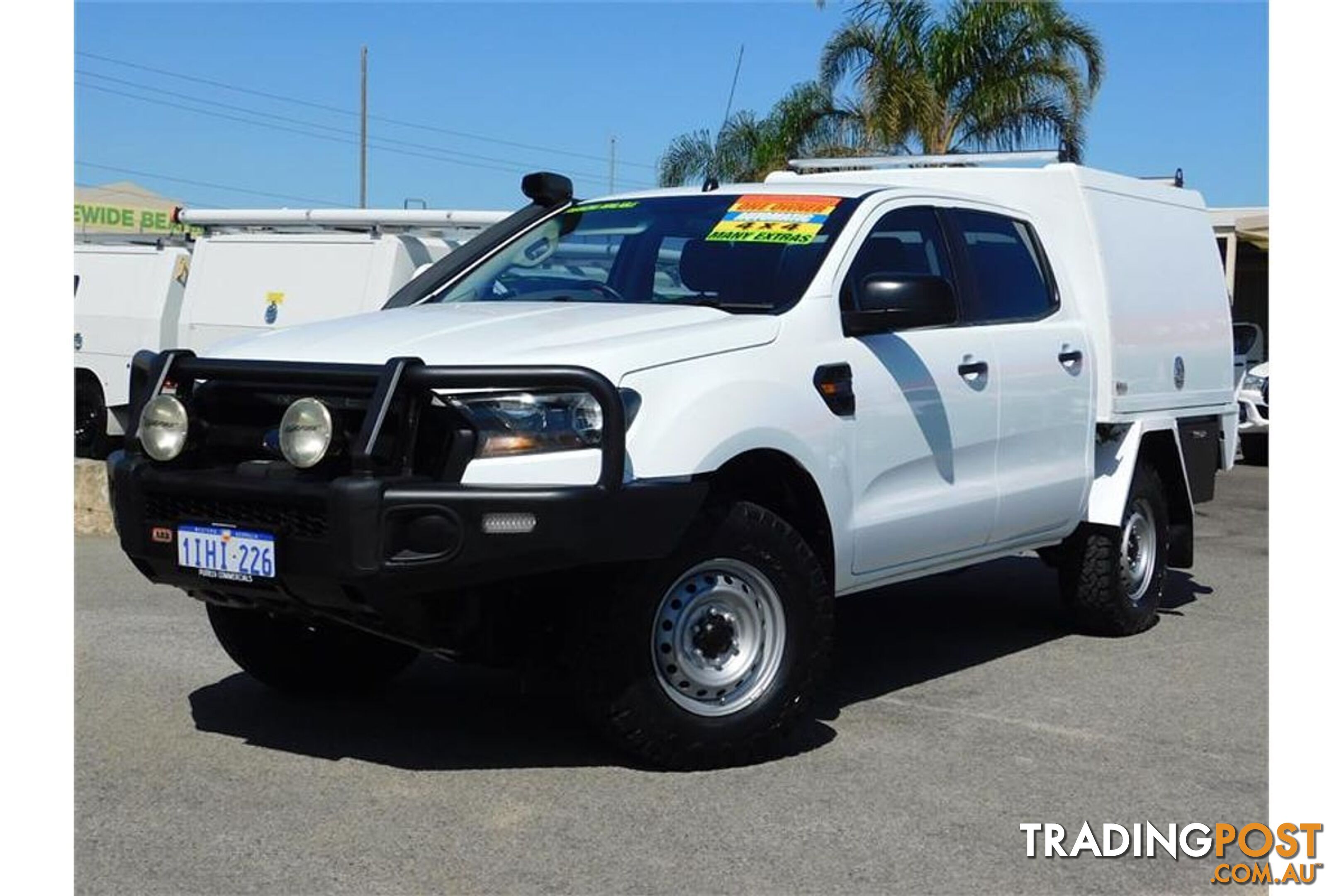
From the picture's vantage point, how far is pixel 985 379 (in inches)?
260

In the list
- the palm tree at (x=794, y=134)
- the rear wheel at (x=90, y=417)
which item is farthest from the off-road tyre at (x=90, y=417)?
the palm tree at (x=794, y=134)

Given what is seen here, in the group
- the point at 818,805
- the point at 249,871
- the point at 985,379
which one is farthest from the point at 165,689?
the point at 985,379

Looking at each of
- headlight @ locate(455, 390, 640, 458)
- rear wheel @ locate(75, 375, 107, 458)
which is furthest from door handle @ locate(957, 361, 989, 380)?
rear wheel @ locate(75, 375, 107, 458)

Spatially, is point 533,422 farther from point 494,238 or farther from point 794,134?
point 794,134

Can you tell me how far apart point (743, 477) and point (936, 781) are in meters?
1.15

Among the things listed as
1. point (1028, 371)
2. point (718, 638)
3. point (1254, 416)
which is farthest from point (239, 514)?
point (1254, 416)

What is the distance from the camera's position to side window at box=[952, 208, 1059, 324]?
22.5 feet

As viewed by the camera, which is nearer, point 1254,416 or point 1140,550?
point 1140,550

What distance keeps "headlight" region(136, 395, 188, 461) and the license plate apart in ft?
0.82

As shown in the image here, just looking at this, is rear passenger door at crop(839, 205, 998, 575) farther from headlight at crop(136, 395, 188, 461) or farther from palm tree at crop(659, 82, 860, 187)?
palm tree at crop(659, 82, 860, 187)

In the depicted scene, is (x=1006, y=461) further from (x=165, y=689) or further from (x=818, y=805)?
(x=165, y=689)

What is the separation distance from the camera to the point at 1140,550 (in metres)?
8.08

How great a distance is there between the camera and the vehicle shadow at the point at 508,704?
5555mm

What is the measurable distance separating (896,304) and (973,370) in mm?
796
